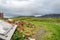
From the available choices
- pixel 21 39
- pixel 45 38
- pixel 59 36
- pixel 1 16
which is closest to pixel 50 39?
pixel 45 38

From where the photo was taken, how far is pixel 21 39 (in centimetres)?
1470

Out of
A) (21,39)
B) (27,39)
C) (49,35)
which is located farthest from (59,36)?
(21,39)

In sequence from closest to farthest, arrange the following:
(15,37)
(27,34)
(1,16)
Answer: (15,37) → (27,34) → (1,16)

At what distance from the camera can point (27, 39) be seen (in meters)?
15.9

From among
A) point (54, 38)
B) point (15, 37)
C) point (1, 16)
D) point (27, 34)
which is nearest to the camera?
point (15, 37)

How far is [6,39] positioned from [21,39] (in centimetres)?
512

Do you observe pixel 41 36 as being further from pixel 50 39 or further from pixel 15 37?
pixel 15 37

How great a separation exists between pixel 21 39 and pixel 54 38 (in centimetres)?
424

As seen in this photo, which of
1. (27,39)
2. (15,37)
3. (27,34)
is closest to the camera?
(15,37)

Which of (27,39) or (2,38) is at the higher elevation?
(2,38)

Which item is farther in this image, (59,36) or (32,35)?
(59,36)

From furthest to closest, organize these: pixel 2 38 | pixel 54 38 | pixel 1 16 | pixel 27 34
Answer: pixel 1 16
pixel 54 38
pixel 27 34
pixel 2 38

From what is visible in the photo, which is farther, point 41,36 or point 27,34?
point 41,36

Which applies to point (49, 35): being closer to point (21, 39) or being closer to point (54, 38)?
point (54, 38)
